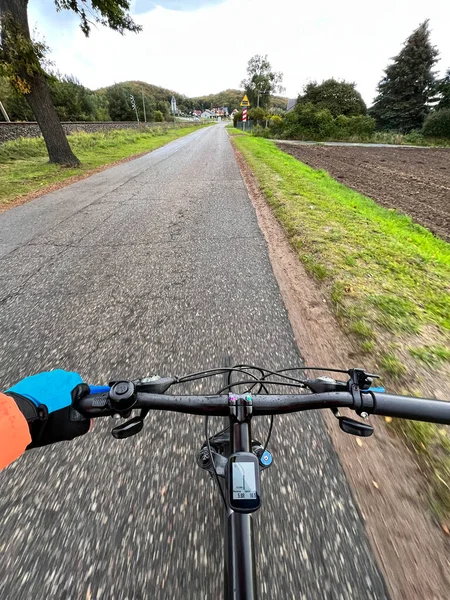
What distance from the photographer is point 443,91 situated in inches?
1294

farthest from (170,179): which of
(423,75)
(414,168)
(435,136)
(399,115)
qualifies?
(423,75)

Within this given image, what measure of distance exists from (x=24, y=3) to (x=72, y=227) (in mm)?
10518

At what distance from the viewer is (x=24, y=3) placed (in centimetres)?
941

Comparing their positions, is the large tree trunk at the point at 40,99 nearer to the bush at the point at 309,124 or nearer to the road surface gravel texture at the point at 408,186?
the road surface gravel texture at the point at 408,186

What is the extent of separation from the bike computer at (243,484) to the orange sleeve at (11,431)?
570mm

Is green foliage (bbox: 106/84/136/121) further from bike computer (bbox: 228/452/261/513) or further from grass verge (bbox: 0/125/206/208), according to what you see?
→ bike computer (bbox: 228/452/261/513)

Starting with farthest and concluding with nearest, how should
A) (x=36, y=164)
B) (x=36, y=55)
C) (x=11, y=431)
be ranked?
(x=36, y=164) → (x=36, y=55) → (x=11, y=431)

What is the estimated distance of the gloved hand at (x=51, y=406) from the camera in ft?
2.78

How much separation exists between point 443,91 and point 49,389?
161 ft

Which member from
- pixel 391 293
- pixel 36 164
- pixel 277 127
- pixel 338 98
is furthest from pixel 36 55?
pixel 338 98

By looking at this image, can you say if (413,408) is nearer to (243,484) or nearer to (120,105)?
(243,484)

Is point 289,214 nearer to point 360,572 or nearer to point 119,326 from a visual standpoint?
point 119,326

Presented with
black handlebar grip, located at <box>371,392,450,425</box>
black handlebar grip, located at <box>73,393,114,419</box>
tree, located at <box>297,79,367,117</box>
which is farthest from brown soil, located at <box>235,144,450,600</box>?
tree, located at <box>297,79,367,117</box>

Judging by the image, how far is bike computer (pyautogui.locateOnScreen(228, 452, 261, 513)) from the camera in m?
0.72
